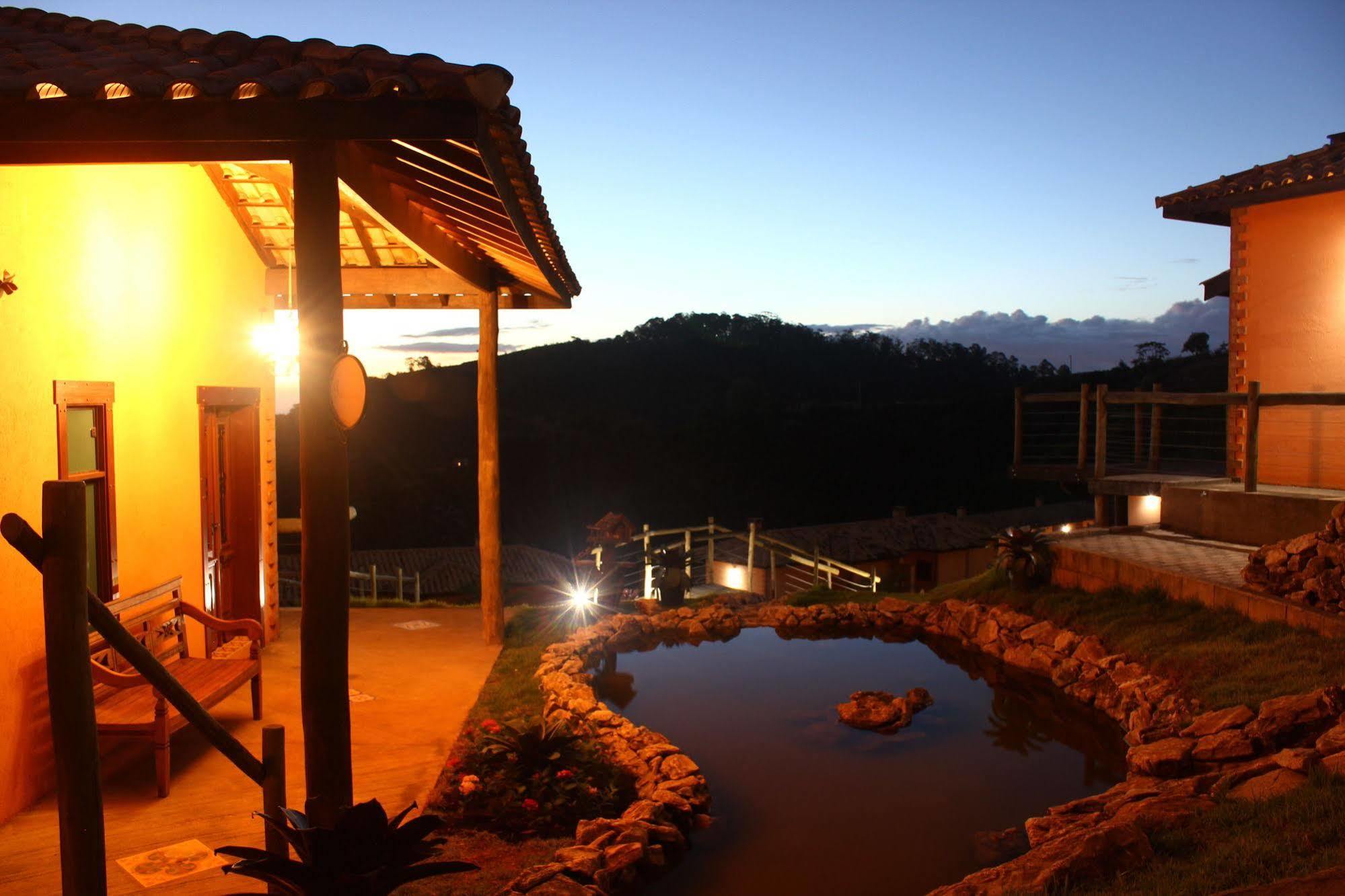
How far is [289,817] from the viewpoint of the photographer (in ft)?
9.70

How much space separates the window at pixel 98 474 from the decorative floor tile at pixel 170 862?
175cm

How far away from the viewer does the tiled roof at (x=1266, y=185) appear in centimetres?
970

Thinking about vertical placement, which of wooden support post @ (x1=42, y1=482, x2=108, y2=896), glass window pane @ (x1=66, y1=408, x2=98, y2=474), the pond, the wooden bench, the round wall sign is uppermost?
the round wall sign

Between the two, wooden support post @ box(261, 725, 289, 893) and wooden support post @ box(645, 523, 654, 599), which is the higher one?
wooden support post @ box(261, 725, 289, 893)

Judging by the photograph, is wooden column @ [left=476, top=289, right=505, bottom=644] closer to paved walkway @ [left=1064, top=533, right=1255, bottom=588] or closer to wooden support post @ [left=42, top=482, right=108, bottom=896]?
wooden support post @ [left=42, top=482, right=108, bottom=896]

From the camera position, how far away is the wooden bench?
4.76 meters

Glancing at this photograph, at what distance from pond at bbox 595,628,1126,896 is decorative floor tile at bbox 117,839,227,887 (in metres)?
2.06

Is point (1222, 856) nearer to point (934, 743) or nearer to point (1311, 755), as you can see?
point (1311, 755)

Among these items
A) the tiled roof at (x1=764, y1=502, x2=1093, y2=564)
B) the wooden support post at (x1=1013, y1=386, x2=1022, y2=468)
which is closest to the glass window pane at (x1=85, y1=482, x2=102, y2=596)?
the wooden support post at (x1=1013, y1=386, x2=1022, y2=468)

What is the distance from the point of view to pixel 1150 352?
2149 inches

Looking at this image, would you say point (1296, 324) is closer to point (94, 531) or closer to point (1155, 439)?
point (1155, 439)

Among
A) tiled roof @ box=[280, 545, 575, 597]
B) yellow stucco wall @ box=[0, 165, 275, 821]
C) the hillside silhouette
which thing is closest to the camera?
yellow stucco wall @ box=[0, 165, 275, 821]

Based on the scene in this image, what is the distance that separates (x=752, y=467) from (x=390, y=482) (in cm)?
1926

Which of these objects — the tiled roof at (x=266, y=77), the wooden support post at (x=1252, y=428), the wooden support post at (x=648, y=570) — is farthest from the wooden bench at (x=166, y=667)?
the wooden support post at (x=1252, y=428)
